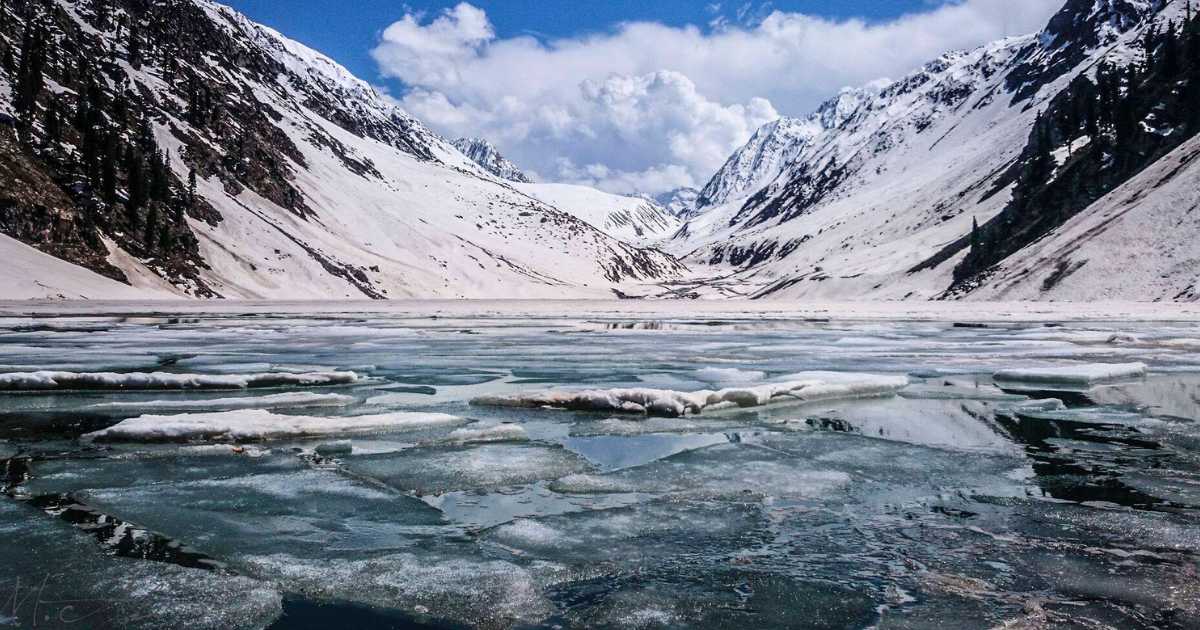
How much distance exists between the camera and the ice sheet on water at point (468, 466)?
891 cm

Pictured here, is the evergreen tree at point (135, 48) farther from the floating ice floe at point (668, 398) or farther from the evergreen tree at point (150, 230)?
the floating ice floe at point (668, 398)

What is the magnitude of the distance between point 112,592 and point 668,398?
9701mm

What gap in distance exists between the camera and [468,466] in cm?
966

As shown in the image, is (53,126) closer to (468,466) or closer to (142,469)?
(142,469)

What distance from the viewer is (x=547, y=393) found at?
14727 millimetres

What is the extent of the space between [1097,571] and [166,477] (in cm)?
930

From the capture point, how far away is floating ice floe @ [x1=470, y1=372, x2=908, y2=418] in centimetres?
1399

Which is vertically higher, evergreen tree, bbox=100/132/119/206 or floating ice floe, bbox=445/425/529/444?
evergreen tree, bbox=100/132/119/206

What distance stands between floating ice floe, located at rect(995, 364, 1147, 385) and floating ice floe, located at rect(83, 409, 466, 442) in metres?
13.1

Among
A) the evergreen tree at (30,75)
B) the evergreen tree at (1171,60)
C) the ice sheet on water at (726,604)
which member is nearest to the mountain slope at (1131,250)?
the evergreen tree at (1171,60)

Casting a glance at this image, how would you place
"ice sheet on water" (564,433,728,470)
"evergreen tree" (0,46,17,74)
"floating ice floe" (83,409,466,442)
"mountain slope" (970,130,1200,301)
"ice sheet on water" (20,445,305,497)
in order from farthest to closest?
"evergreen tree" (0,46,17,74), "mountain slope" (970,130,1200,301), "floating ice floe" (83,409,466,442), "ice sheet on water" (564,433,728,470), "ice sheet on water" (20,445,305,497)

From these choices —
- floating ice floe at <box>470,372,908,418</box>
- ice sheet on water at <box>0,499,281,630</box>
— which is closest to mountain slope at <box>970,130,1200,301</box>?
floating ice floe at <box>470,372,908,418</box>

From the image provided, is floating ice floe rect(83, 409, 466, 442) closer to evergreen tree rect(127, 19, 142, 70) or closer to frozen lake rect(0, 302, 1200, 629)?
frozen lake rect(0, 302, 1200, 629)

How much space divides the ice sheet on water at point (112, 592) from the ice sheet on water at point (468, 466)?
9.82 feet
